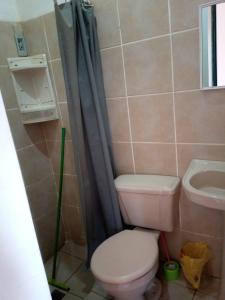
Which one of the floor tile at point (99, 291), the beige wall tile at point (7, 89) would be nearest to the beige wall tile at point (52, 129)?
the beige wall tile at point (7, 89)

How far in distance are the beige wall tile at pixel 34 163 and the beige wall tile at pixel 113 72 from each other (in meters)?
0.77

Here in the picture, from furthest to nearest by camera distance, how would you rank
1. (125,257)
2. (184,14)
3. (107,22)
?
(107,22) → (125,257) → (184,14)

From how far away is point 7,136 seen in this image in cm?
41

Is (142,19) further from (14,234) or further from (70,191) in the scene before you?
(70,191)

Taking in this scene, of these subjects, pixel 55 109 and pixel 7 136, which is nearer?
pixel 7 136

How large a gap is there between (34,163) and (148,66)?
3.77 feet

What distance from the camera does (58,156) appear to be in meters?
1.95

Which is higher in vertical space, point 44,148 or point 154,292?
point 44,148

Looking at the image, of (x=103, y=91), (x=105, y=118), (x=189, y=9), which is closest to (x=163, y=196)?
(x=105, y=118)

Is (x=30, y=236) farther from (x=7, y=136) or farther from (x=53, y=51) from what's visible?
(x=53, y=51)

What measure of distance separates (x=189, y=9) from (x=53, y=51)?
0.94m

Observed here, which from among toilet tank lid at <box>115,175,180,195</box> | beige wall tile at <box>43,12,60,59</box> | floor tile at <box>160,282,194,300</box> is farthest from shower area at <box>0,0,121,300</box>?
floor tile at <box>160,282,194,300</box>

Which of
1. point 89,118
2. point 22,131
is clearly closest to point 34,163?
point 22,131

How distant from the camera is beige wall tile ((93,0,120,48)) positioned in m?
1.38
